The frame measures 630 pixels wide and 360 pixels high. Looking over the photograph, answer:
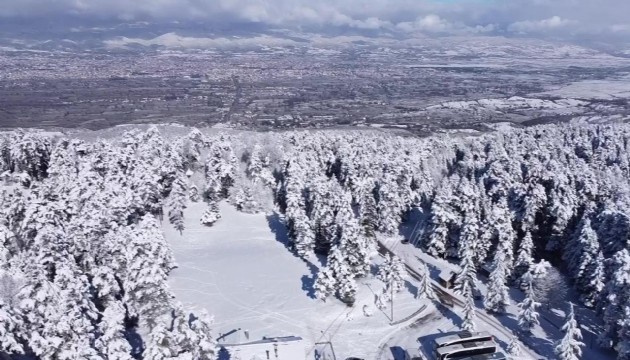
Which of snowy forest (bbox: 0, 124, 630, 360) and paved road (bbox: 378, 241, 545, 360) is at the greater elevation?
snowy forest (bbox: 0, 124, 630, 360)

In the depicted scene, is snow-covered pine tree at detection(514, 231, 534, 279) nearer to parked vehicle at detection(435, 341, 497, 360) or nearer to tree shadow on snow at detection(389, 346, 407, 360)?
parked vehicle at detection(435, 341, 497, 360)

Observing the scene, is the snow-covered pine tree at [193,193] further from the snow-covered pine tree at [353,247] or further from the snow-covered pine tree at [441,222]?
the snow-covered pine tree at [441,222]

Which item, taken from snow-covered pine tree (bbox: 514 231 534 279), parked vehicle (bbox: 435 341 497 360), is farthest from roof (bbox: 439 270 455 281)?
parked vehicle (bbox: 435 341 497 360)

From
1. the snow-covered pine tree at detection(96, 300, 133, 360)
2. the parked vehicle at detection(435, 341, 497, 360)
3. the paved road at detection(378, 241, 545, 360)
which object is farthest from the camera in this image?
the paved road at detection(378, 241, 545, 360)

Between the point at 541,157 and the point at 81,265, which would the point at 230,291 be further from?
the point at 541,157

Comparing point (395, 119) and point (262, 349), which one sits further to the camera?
point (395, 119)

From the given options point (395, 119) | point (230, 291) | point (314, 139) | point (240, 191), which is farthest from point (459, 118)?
point (230, 291)

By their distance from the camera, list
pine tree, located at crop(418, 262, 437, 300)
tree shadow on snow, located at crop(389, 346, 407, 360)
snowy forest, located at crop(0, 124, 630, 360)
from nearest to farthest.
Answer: snowy forest, located at crop(0, 124, 630, 360) < tree shadow on snow, located at crop(389, 346, 407, 360) < pine tree, located at crop(418, 262, 437, 300)
